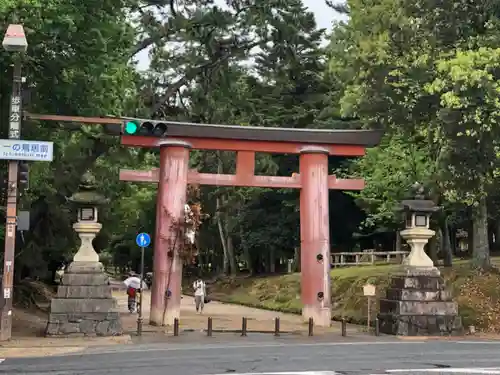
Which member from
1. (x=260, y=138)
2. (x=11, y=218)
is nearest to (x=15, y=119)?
(x=11, y=218)

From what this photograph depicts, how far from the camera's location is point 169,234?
21.0 metres

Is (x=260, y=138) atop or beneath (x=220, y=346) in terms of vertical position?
atop

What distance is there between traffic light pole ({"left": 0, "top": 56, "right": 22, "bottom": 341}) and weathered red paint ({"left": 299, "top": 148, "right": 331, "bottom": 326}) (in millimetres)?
9602

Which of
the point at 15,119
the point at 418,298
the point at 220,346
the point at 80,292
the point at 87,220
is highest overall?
the point at 15,119

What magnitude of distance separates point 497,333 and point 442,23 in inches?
406

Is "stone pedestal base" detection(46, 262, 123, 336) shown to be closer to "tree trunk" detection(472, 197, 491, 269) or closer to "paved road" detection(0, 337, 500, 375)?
"paved road" detection(0, 337, 500, 375)

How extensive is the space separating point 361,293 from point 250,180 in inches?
345

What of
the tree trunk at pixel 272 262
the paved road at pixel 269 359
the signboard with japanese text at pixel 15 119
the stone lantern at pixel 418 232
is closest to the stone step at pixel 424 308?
the stone lantern at pixel 418 232

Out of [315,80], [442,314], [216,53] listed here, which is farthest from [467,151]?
[315,80]

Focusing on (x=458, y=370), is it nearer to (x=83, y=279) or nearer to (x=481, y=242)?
(x=83, y=279)

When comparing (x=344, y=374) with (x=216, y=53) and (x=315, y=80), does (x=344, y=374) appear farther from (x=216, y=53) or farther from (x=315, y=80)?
(x=315, y=80)

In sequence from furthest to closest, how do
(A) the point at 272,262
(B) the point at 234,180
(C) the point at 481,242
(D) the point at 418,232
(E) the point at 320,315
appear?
(A) the point at 272,262 → (C) the point at 481,242 → (B) the point at 234,180 → (E) the point at 320,315 → (D) the point at 418,232

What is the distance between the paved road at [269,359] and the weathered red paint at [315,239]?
178 inches

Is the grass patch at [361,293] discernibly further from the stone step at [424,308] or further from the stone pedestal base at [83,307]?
the stone pedestal base at [83,307]
